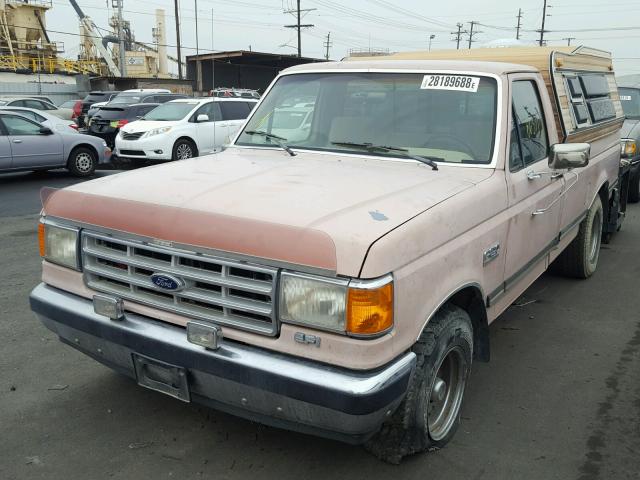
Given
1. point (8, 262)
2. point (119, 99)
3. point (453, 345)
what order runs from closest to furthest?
point (453, 345), point (8, 262), point (119, 99)

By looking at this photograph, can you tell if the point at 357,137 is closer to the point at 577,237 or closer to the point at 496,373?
the point at 496,373

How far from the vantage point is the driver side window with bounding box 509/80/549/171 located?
379 cm

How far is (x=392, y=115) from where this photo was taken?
3.82m

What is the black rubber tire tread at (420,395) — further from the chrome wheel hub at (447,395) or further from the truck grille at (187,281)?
the truck grille at (187,281)

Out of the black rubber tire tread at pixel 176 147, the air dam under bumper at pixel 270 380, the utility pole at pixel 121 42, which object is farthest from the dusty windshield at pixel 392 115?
the utility pole at pixel 121 42

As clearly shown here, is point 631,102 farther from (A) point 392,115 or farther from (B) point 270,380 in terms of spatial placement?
(B) point 270,380

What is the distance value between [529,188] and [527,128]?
50 cm

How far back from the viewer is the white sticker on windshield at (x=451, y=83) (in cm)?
376

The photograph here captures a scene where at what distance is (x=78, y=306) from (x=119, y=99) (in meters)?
19.9

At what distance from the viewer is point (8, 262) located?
21.1 ft

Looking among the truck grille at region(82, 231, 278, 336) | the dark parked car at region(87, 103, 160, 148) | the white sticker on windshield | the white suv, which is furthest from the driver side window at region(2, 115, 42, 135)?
the white sticker on windshield

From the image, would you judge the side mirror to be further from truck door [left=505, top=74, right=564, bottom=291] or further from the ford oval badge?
the ford oval badge

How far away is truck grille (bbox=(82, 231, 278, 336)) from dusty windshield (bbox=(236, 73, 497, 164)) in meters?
1.56

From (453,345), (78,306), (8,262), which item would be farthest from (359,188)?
(8,262)
